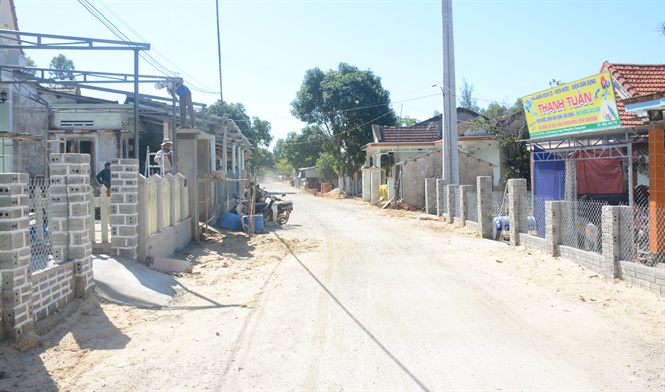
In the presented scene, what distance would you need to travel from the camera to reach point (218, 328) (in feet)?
22.3

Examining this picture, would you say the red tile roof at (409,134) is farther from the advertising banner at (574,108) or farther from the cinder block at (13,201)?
the cinder block at (13,201)

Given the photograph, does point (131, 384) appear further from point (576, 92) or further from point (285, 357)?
point (576, 92)

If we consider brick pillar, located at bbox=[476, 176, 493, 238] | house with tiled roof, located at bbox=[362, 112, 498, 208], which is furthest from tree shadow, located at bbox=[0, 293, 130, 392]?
house with tiled roof, located at bbox=[362, 112, 498, 208]

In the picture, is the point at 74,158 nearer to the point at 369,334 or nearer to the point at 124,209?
the point at 124,209

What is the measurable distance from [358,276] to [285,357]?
4607mm

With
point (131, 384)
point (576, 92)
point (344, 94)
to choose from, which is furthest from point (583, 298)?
point (344, 94)

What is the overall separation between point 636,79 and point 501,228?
22.9ft

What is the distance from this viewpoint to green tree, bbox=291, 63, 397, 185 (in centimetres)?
4378

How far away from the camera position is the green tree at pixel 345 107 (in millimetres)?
43781

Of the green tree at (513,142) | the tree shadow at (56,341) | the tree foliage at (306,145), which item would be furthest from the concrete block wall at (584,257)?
the tree foliage at (306,145)

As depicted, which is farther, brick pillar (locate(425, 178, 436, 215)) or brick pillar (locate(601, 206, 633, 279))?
brick pillar (locate(425, 178, 436, 215))

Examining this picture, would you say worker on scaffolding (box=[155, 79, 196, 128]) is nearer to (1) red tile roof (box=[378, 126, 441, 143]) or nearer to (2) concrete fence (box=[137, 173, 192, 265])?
(2) concrete fence (box=[137, 173, 192, 265])

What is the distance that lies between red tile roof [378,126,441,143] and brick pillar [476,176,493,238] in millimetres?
20265

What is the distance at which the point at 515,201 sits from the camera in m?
13.2
